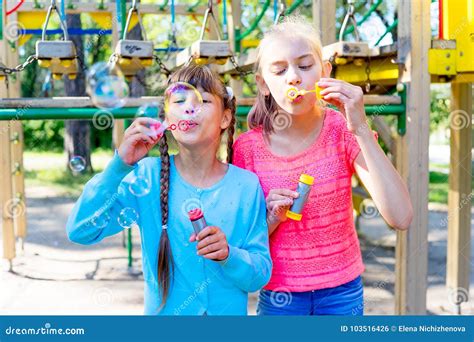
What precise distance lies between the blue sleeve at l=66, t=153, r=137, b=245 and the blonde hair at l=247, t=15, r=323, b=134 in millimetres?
459

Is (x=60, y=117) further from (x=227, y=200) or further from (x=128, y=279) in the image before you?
(x=128, y=279)

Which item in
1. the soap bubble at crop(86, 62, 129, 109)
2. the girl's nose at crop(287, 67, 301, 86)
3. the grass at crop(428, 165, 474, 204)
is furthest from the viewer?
the grass at crop(428, 165, 474, 204)

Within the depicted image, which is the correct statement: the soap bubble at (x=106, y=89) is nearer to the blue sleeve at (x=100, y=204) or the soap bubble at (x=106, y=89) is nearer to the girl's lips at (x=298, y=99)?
the blue sleeve at (x=100, y=204)

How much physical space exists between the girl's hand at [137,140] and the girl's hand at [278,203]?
1.20 feet

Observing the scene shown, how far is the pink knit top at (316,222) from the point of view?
6.24 ft

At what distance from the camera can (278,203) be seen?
1807 mm

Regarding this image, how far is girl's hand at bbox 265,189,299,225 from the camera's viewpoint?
5.92 ft

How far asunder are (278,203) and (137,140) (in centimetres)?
41

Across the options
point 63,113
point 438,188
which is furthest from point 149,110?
point 438,188

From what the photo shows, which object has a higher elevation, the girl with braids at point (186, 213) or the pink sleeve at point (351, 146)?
the pink sleeve at point (351, 146)

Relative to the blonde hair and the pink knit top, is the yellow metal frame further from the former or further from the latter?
the pink knit top

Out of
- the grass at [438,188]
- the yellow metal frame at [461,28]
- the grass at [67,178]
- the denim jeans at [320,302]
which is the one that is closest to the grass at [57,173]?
the grass at [67,178]

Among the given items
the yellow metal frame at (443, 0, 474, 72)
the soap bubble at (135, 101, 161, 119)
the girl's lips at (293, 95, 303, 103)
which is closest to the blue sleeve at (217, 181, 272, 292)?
the girl's lips at (293, 95, 303, 103)
